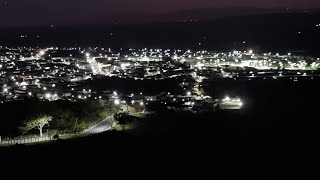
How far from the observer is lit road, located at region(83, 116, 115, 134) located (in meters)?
12.6

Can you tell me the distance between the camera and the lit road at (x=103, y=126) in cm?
1260

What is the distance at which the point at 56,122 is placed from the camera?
12.7m

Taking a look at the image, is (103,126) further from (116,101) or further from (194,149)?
(116,101)

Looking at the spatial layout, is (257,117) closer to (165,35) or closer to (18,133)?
(18,133)

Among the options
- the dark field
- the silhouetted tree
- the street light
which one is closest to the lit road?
the dark field

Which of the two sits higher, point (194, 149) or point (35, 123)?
point (35, 123)

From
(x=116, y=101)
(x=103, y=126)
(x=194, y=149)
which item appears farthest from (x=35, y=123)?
(x=116, y=101)

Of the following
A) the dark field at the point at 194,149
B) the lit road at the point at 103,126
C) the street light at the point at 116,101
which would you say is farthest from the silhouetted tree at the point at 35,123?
the street light at the point at 116,101

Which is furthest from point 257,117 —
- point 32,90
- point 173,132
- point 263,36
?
point 263,36

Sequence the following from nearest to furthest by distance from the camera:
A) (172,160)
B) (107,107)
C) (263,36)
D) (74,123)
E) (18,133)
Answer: (172,160)
(18,133)
(74,123)
(107,107)
(263,36)

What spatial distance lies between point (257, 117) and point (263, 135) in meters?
2.82

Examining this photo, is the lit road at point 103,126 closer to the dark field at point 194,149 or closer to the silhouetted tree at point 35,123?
the dark field at point 194,149

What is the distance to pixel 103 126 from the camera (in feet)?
44.0

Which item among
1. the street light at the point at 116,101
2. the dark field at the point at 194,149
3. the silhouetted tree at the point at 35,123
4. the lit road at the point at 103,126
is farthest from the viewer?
the street light at the point at 116,101
